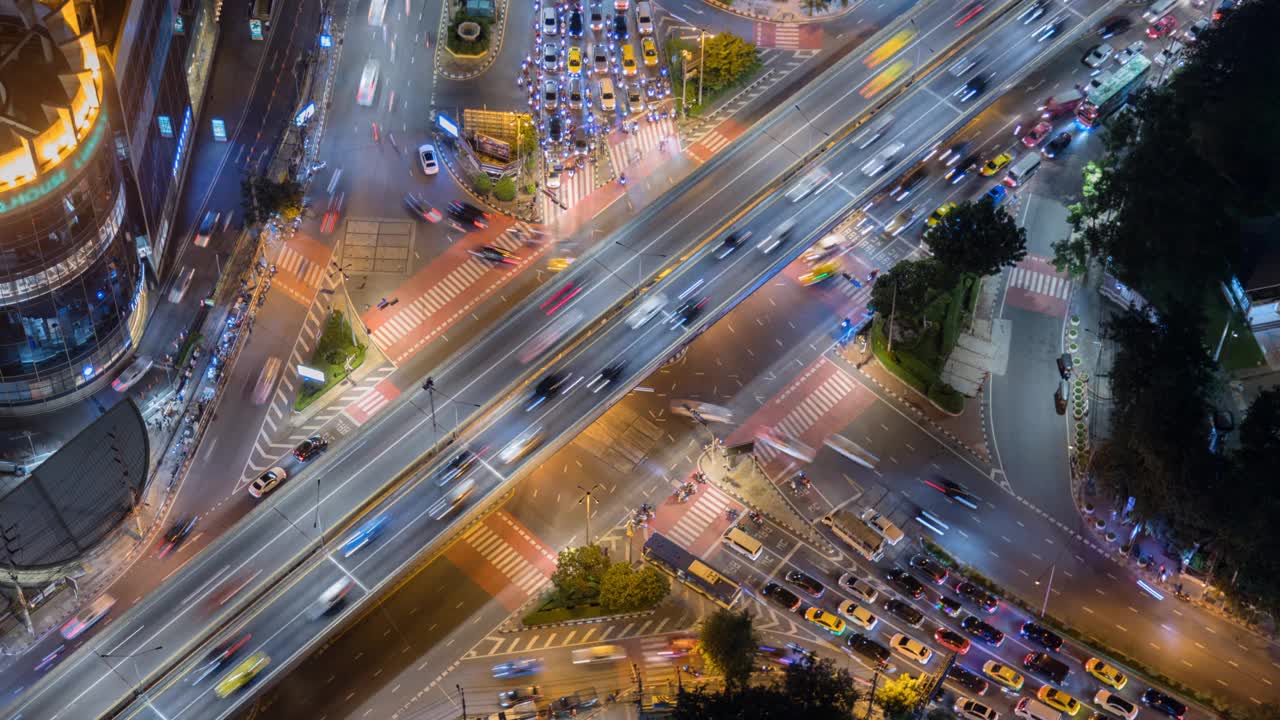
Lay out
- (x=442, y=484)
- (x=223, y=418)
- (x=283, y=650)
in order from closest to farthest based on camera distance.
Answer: (x=283, y=650) < (x=442, y=484) < (x=223, y=418)

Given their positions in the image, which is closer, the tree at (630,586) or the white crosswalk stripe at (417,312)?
the tree at (630,586)

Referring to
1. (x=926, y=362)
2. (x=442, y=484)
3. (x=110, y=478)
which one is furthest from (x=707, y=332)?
(x=110, y=478)

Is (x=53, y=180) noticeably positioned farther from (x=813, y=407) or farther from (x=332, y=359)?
(x=813, y=407)

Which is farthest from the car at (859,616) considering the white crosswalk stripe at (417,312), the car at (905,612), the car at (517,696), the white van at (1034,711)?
the white crosswalk stripe at (417,312)

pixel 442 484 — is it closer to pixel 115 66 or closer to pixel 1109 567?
pixel 115 66

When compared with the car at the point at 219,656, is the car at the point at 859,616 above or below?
above

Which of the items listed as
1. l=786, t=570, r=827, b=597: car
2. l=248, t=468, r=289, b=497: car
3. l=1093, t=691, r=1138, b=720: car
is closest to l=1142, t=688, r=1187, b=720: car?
l=1093, t=691, r=1138, b=720: car

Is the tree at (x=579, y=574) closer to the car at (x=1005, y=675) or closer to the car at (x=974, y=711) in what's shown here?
the car at (x=974, y=711)
